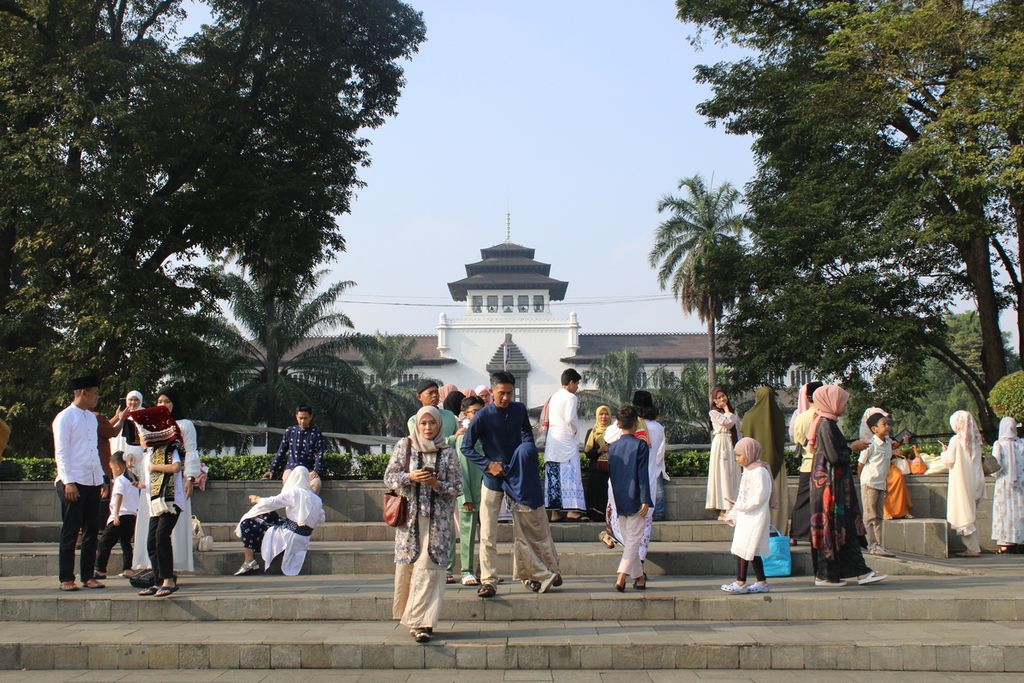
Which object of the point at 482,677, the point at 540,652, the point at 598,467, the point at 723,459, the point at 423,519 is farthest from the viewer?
the point at 598,467

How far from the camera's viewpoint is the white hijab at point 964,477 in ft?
34.8

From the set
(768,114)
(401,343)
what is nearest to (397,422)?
(401,343)

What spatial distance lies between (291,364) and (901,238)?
72.9ft

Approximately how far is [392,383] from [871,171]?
125 feet

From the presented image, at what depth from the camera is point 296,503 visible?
29.9 ft

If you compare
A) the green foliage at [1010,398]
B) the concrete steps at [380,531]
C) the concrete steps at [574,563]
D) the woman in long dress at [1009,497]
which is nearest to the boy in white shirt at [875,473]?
the concrete steps at [574,563]

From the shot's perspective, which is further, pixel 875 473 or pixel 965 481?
pixel 965 481

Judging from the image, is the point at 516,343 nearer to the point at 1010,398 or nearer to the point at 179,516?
the point at 1010,398

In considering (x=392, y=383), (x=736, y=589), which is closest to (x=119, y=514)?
(x=736, y=589)

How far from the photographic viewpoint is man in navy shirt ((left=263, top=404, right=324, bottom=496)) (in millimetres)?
9695

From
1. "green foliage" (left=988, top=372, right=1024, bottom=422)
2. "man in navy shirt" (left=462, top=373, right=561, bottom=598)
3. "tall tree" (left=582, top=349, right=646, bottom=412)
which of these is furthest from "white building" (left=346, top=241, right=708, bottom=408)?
"man in navy shirt" (left=462, top=373, right=561, bottom=598)

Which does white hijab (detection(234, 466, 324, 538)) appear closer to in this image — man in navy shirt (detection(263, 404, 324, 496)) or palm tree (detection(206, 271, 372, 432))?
man in navy shirt (detection(263, 404, 324, 496))

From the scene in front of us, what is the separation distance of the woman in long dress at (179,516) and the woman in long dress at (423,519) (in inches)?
92.4

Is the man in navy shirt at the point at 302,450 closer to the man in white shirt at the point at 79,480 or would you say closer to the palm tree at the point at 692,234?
the man in white shirt at the point at 79,480
